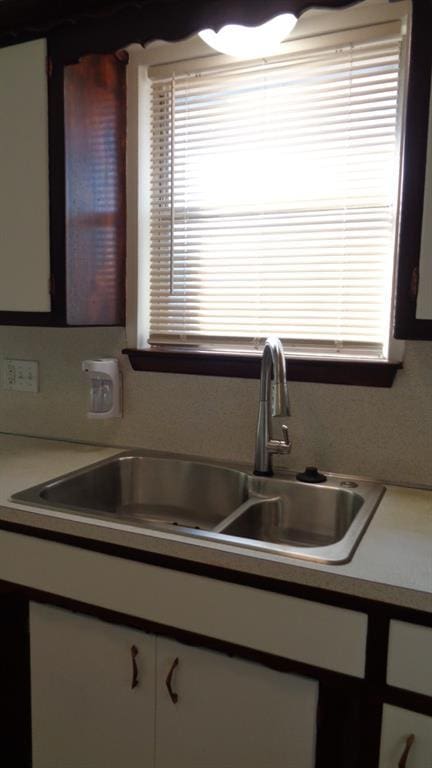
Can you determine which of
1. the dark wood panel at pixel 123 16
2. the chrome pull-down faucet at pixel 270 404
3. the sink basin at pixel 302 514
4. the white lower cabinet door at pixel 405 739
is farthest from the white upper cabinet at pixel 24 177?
the white lower cabinet door at pixel 405 739

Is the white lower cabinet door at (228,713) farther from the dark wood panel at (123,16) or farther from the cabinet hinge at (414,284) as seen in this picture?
the dark wood panel at (123,16)

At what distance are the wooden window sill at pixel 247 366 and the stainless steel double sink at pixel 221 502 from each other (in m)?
0.27

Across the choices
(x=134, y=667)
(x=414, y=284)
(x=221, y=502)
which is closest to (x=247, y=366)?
(x=221, y=502)

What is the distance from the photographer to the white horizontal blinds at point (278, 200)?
4.72ft

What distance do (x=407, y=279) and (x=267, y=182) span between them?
1.92 ft

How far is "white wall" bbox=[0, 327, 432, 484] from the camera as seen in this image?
1.43 meters

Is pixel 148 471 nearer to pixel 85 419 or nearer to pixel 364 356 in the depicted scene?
pixel 85 419

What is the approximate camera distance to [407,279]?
1.18 metres

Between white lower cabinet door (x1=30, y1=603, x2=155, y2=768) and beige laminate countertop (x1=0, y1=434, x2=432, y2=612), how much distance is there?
217mm

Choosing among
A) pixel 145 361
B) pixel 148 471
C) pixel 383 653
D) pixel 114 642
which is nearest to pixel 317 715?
pixel 383 653

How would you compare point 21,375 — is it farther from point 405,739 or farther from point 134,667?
point 405,739

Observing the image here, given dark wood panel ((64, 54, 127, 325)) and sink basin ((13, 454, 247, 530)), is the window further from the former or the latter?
sink basin ((13, 454, 247, 530))

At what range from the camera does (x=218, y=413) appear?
1.64 meters

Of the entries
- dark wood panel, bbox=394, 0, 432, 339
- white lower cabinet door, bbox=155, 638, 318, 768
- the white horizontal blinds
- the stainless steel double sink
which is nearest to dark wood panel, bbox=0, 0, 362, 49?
dark wood panel, bbox=394, 0, 432, 339
